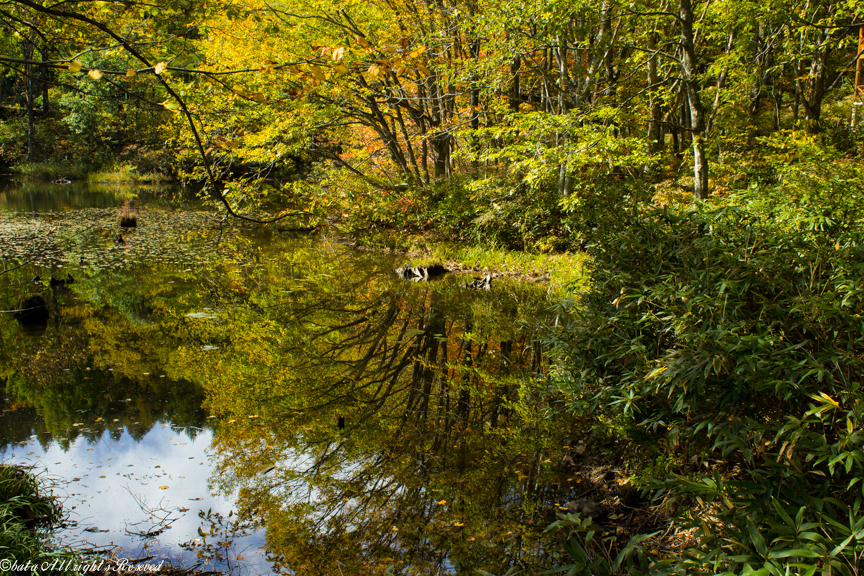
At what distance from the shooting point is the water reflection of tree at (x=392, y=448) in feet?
11.4

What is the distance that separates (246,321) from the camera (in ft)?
28.8

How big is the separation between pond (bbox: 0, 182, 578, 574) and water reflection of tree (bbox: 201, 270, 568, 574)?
2 centimetres

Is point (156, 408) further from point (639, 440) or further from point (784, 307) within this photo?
point (784, 307)

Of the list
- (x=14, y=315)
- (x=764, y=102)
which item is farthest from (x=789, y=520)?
(x=764, y=102)

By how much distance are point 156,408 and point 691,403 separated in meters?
5.17

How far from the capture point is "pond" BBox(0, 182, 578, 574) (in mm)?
3543

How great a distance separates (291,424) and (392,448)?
1157 millimetres

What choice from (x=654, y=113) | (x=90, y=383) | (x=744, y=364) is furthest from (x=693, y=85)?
(x=90, y=383)

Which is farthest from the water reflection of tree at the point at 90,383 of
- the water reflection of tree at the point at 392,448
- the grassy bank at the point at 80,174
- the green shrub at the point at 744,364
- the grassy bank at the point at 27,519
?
the grassy bank at the point at 80,174

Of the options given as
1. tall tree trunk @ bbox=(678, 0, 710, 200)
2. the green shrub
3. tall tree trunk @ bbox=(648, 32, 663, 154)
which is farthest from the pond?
tall tree trunk @ bbox=(648, 32, 663, 154)

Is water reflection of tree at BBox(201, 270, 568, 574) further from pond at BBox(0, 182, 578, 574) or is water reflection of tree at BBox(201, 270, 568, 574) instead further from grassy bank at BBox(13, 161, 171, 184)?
grassy bank at BBox(13, 161, 171, 184)

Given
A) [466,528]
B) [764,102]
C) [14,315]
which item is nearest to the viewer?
[466,528]

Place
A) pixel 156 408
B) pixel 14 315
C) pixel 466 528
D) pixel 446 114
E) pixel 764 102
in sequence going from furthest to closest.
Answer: pixel 764 102 → pixel 446 114 → pixel 14 315 → pixel 156 408 → pixel 466 528

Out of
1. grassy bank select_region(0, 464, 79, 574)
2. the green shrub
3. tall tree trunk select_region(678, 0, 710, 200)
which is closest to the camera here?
the green shrub
